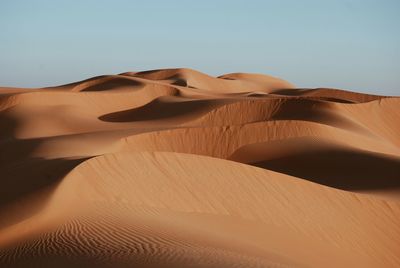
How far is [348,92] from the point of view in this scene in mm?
39156

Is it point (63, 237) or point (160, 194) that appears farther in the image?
point (160, 194)

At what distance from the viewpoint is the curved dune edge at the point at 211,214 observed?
6648 mm

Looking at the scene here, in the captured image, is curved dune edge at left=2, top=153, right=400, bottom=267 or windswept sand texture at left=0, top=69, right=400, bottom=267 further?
curved dune edge at left=2, top=153, right=400, bottom=267

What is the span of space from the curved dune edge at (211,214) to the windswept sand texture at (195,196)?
0.08 feet

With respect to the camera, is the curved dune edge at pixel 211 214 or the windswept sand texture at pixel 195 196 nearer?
the windswept sand texture at pixel 195 196

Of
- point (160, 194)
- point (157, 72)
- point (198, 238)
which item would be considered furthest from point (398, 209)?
point (157, 72)

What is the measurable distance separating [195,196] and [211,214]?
0.65 m

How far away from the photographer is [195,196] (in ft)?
32.4

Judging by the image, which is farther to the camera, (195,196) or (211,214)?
(195,196)

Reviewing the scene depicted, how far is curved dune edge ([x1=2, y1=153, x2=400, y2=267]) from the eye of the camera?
21.8ft

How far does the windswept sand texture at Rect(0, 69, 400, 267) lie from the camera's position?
6.40 metres

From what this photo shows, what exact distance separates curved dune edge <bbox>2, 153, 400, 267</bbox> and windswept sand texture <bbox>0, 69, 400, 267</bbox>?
2 centimetres

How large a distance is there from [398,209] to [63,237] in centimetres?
696

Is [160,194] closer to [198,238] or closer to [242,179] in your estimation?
[242,179]
